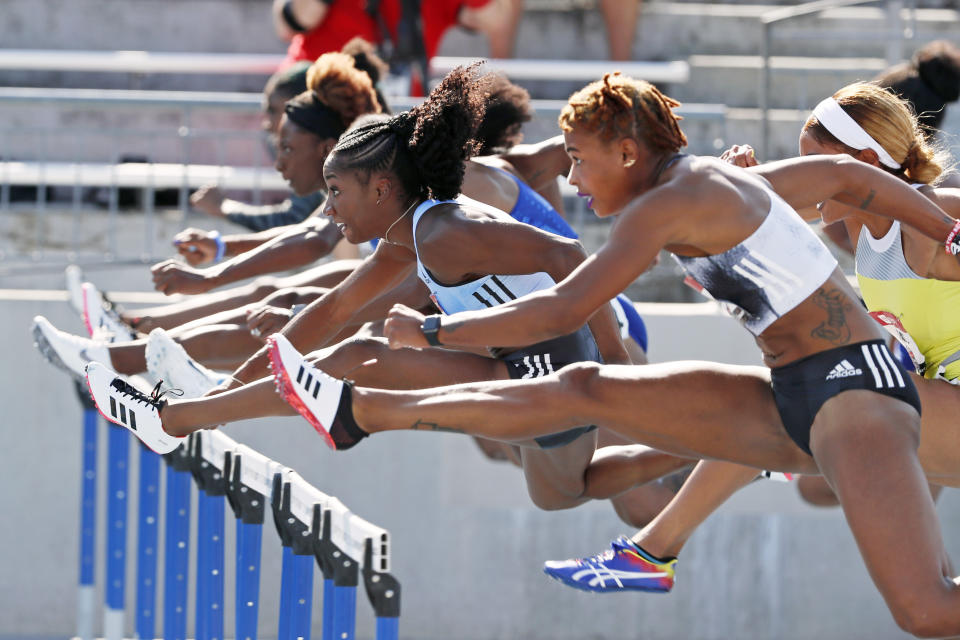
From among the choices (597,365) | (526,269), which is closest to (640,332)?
(526,269)

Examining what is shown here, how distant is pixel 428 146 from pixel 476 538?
11.7ft

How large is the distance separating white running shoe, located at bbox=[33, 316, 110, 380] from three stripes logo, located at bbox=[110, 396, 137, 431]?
100cm

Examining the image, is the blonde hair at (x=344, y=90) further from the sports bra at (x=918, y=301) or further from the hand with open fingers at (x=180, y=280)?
the sports bra at (x=918, y=301)

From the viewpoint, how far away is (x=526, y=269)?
12.8 feet

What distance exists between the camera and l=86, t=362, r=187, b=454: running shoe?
3930 millimetres

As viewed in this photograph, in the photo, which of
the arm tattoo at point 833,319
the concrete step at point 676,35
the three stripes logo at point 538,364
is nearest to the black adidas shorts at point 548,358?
the three stripes logo at point 538,364

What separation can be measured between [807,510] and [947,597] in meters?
4.03

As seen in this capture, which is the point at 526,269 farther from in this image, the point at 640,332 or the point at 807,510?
the point at 807,510

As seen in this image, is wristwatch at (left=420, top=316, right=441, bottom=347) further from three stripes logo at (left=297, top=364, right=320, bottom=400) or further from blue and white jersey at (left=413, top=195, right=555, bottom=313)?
blue and white jersey at (left=413, top=195, right=555, bottom=313)

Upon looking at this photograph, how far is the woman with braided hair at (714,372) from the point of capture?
3.26m

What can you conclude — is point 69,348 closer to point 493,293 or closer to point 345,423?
point 493,293

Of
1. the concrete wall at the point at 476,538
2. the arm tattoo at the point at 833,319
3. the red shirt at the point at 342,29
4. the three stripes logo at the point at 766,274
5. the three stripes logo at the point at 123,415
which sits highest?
the red shirt at the point at 342,29

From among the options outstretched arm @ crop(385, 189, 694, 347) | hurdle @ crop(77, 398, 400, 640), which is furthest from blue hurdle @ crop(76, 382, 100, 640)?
outstretched arm @ crop(385, 189, 694, 347)

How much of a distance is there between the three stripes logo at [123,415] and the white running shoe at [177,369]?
14.5 inches
